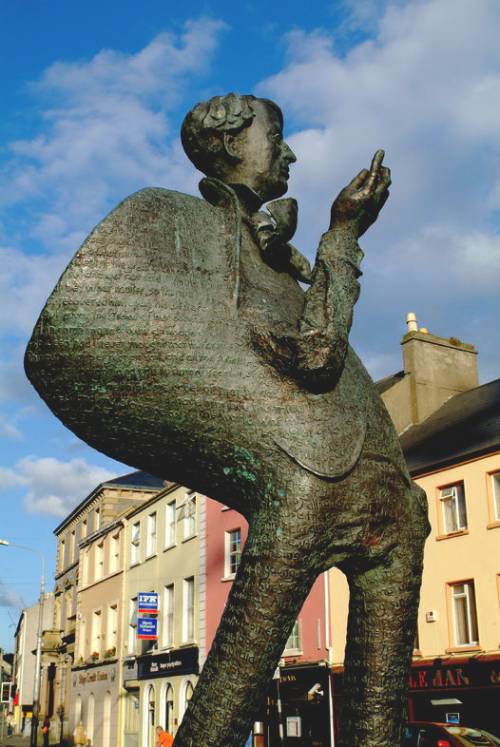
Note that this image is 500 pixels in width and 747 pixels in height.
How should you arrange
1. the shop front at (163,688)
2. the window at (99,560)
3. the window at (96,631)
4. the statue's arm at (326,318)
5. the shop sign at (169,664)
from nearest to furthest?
1. the statue's arm at (326,318)
2. the shop sign at (169,664)
3. the shop front at (163,688)
4. the window at (96,631)
5. the window at (99,560)

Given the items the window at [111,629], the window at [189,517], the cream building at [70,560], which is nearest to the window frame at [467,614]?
the window at [189,517]

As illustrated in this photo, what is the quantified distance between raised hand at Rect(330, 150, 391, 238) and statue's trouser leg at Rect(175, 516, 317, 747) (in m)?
0.87

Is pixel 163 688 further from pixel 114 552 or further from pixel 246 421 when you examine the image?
pixel 246 421

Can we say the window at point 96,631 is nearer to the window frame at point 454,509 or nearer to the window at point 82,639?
the window at point 82,639

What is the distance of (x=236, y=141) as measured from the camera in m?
2.60

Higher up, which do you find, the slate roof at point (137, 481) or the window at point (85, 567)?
the slate roof at point (137, 481)

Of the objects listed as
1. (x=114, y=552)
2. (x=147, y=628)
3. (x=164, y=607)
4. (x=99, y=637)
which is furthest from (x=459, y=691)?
(x=99, y=637)

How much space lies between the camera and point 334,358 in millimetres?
2105

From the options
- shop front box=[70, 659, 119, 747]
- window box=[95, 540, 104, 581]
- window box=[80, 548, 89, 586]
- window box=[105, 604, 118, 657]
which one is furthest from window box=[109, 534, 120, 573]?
window box=[80, 548, 89, 586]

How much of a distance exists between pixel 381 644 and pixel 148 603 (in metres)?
28.8

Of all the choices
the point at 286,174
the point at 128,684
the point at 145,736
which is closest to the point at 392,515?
the point at 286,174

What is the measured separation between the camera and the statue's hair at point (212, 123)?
2572 mm

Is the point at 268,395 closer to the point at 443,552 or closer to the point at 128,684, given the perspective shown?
the point at 443,552

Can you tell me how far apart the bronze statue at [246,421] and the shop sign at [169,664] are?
25.9 m
